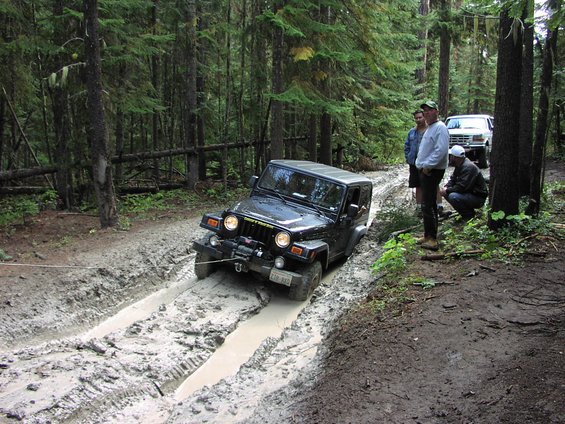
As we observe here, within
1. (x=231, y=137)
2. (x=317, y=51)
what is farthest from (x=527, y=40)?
(x=231, y=137)

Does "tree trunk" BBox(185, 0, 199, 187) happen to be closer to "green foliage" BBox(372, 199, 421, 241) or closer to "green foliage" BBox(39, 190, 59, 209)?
"green foliage" BBox(39, 190, 59, 209)

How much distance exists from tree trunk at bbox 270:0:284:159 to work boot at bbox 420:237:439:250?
700 centimetres

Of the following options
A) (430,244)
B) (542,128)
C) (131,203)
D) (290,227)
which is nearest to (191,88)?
(131,203)

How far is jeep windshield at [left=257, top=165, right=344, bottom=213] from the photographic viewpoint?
797cm

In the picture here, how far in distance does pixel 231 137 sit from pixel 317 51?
31.4 ft

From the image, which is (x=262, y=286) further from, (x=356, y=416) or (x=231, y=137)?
(x=231, y=137)

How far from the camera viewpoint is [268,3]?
526 inches

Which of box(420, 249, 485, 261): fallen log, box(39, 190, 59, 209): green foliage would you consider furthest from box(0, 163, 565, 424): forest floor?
box(39, 190, 59, 209): green foliage

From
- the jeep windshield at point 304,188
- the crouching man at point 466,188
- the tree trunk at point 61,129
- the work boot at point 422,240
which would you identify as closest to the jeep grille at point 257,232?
the jeep windshield at point 304,188

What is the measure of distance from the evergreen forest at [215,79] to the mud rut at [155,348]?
121 inches

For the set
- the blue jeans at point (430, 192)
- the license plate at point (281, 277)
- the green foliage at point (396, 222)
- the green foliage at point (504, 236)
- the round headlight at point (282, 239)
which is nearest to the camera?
the green foliage at point (504, 236)

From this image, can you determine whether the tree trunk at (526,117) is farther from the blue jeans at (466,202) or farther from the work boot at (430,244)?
the work boot at (430,244)

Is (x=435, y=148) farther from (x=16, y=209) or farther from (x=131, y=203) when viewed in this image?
(x=16, y=209)

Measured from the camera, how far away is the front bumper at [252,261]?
6.60m
